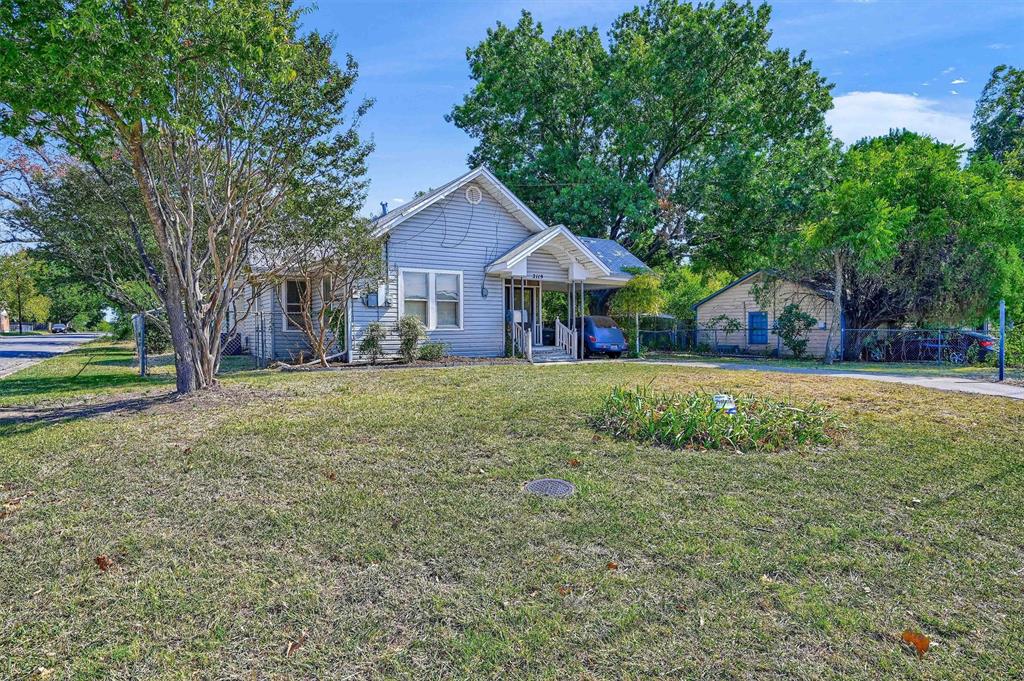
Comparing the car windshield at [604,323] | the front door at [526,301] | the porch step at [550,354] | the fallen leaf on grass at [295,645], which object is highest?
the front door at [526,301]

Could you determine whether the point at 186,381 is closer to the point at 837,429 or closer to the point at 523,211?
the point at 837,429

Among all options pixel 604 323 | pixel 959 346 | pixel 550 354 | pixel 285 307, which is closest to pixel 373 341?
pixel 285 307

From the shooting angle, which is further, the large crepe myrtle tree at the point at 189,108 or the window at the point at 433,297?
the window at the point at 433,297

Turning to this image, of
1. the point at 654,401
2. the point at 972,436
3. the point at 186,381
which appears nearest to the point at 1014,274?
the point at 972,436

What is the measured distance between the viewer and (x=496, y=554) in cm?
358

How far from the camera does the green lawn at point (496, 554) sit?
2.62 m

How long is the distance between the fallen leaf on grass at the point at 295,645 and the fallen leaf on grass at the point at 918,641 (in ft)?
9.69

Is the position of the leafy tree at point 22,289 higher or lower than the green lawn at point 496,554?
higher

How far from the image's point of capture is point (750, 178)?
73.6 ft

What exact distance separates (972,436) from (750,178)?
60.1 feet

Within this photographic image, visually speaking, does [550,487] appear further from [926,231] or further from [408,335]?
[926,231]

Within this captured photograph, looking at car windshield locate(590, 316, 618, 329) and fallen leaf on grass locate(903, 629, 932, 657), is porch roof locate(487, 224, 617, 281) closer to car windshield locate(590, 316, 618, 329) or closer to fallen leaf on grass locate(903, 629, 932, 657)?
car windshield locate(590, 316, 618, 329)

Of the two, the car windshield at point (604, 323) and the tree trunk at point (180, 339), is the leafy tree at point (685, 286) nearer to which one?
the car windshield at point (604, 323)

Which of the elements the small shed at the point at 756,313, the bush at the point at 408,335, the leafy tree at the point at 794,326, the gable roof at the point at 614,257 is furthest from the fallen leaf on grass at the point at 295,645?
the leafy tree at the point at 794,326
